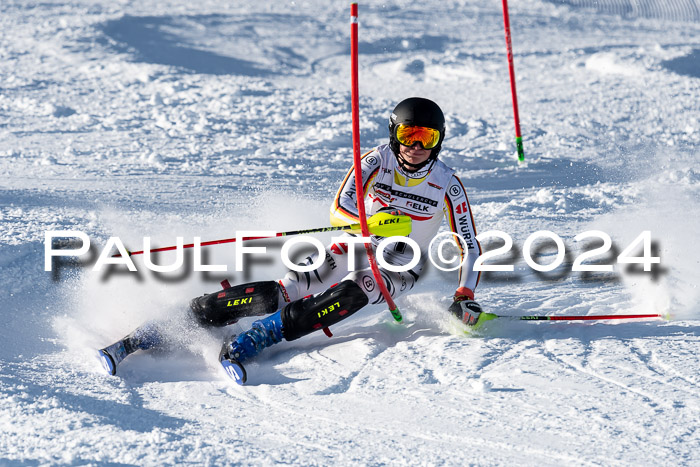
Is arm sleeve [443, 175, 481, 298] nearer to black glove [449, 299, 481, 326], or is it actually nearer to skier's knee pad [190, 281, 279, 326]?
black glove [449, 299, 481, 326]

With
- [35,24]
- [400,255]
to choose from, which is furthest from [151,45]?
[400,255]

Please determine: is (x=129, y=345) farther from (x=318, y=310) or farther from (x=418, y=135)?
(x=418, y=135)

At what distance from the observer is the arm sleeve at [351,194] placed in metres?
4.53

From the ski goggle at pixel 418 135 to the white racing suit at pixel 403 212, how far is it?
0.66 feet

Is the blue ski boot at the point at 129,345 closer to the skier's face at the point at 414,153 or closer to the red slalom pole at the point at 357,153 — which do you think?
the red slalom pole at the point at 357,153

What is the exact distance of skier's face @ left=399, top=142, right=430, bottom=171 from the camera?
180 inches

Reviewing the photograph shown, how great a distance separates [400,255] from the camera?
488 cm

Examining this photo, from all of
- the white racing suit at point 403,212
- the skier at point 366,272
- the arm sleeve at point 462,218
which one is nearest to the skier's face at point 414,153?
the skier at point 366,272

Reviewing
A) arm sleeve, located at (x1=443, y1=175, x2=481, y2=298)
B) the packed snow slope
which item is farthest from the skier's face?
the packed snow slope

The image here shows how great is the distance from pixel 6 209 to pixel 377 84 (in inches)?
259

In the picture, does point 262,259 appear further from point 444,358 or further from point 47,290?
point 444,358

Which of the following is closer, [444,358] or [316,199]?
[444,358]

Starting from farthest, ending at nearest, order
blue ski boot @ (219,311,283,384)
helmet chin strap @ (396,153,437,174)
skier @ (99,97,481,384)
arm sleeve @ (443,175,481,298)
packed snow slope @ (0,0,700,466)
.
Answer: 1. arm sleeve @ (443,175,481,298)
2. helmet chin strap @ (396,153,437,174)
3. skier @ (99,97,481,384)
4. blue ski boot @ (219,311,283,384)
5. packed snow slope @ (0,0,700,466)

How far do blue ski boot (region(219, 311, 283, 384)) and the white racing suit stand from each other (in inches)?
11.2
